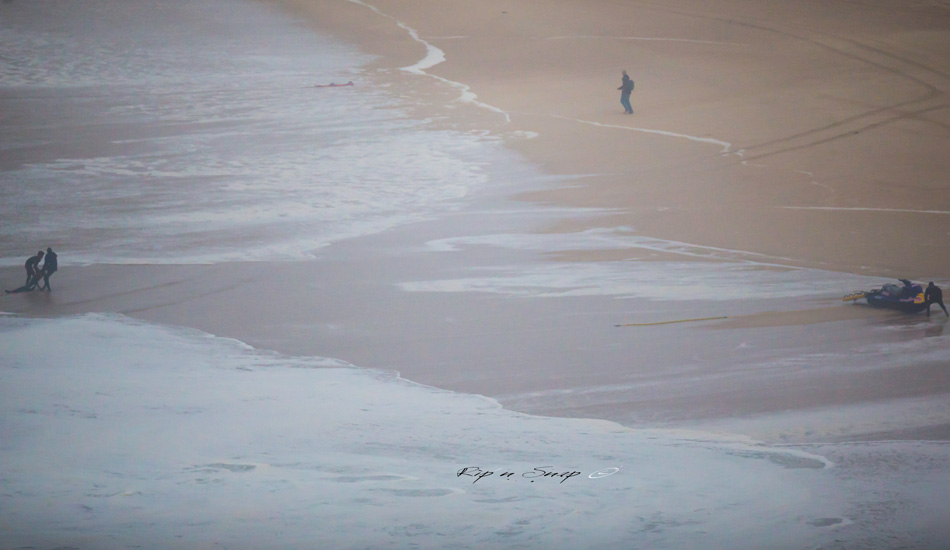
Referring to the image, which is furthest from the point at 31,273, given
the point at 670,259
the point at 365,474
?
the point at 670,259

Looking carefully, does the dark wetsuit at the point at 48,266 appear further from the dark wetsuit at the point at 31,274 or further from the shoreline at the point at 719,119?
the shoreline at the point at 719,119

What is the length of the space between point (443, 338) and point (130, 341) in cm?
307

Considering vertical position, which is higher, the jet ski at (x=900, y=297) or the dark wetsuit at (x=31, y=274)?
the jet ski at (x=900, y=297)

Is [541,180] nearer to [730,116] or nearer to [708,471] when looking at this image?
[730,116]

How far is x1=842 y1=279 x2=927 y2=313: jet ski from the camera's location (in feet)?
29.2

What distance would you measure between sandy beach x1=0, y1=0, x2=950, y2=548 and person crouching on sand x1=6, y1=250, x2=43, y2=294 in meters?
0.30

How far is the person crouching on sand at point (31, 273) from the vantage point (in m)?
10.8

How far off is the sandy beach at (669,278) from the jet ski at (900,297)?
0.38 ft

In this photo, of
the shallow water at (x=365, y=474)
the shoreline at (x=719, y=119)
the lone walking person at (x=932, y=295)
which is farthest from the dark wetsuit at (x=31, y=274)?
the lone walking person at (x=932, y=295)

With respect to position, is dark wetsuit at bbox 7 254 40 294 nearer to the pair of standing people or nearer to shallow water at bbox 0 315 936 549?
the pair of standing people

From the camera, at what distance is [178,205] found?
1568 cm

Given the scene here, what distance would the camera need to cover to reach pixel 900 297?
900 centimetres

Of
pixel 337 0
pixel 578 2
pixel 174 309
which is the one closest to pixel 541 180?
pixel 174 309

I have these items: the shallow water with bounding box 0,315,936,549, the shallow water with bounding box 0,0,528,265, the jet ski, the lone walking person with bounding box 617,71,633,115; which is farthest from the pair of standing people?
the lone walking person with bounding box 617,71,633,115
